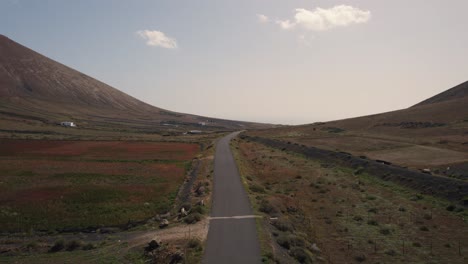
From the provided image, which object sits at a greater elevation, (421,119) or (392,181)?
(421,119)

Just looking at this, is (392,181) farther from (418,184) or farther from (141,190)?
(141,190)

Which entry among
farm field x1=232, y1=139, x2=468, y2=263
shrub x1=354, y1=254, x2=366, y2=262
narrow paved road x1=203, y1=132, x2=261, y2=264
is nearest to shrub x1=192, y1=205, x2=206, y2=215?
narrow paved road x1=203, y1=132, x2=261, y2=264

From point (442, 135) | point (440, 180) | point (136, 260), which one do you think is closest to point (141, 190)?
point (136, 260)

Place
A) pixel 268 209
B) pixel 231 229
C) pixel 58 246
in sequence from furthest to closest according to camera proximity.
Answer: pixel 268 209 < pixel 58 246 < pixel 231 229

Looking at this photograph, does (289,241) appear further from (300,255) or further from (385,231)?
(385,231)

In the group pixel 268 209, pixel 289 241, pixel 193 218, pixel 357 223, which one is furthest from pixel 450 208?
pixel 193 218

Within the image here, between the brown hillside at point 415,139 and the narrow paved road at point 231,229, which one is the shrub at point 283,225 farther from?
the brown hillside at point 415,139

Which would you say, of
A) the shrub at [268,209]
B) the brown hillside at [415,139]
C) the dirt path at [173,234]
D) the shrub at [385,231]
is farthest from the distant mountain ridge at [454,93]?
the dirt path at [173,234]
